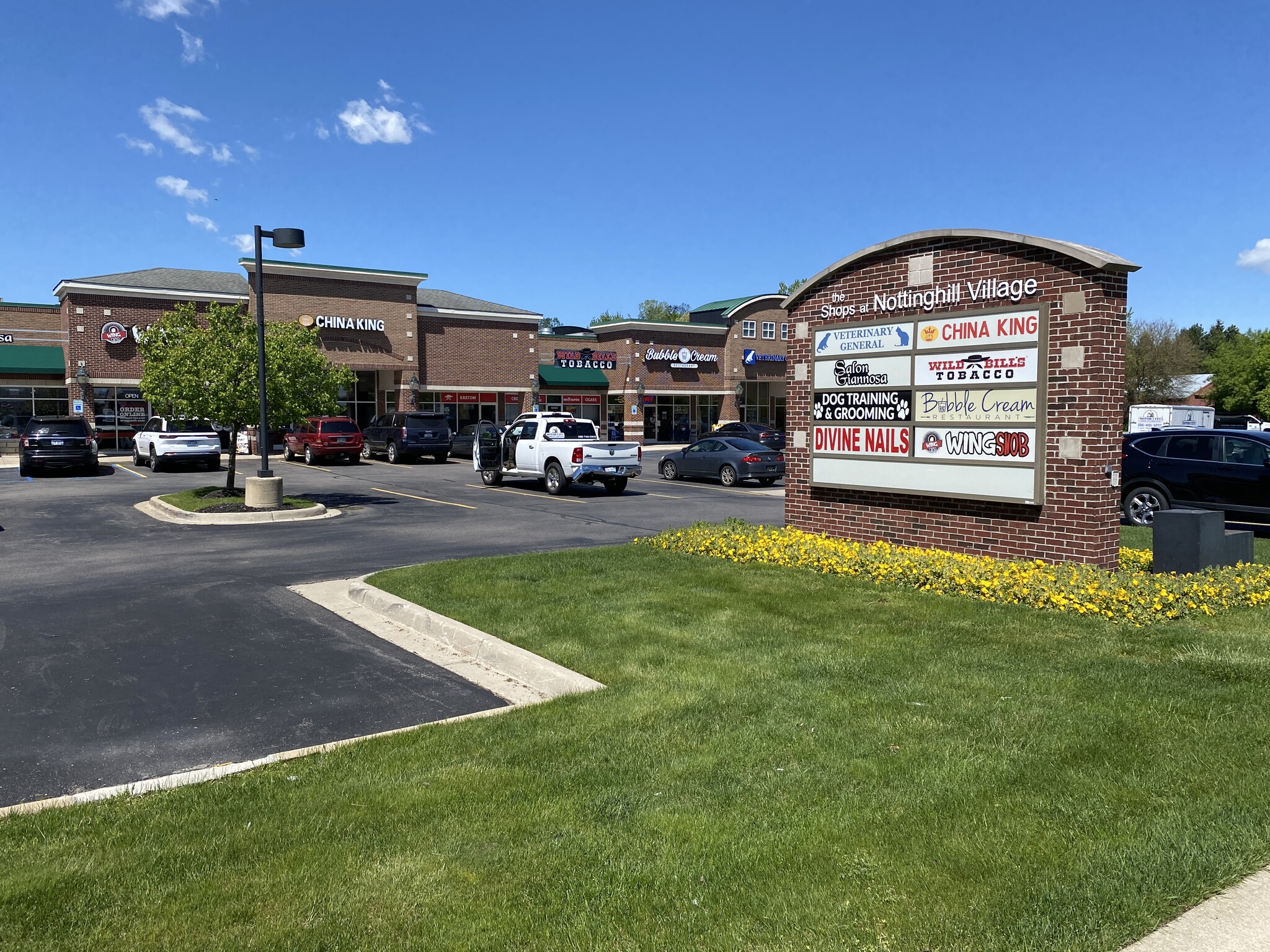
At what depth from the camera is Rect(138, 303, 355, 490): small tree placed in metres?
17.7

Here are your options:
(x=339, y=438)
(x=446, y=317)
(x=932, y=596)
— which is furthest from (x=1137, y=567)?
(x=446, y=317)

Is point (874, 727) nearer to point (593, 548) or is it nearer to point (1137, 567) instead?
point (1137, 567)

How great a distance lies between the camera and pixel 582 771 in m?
4.91

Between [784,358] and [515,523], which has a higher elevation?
[784,358]

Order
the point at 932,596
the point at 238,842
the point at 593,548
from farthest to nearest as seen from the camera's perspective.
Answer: the point at 593,548, the point at 932,596, the point at 238,842

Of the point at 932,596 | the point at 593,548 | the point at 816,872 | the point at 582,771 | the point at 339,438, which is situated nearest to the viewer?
the point at 816,872

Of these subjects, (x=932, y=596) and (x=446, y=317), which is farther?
(x=446, y=317)

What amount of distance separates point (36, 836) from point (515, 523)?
1238 centimetres

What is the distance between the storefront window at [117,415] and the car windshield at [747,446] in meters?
26.6

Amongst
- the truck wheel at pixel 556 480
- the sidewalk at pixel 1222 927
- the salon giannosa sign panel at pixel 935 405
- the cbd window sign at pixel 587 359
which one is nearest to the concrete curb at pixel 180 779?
the sidewalk at pixel 1222 927

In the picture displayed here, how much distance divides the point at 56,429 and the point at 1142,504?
27845 mm

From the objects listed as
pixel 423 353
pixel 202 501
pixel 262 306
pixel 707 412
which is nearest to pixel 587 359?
pixel 707 412

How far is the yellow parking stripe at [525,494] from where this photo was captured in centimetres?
2069

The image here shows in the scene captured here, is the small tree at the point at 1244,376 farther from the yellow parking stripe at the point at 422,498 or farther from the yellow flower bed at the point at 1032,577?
the yellow flower bed at the point at 1032,577
